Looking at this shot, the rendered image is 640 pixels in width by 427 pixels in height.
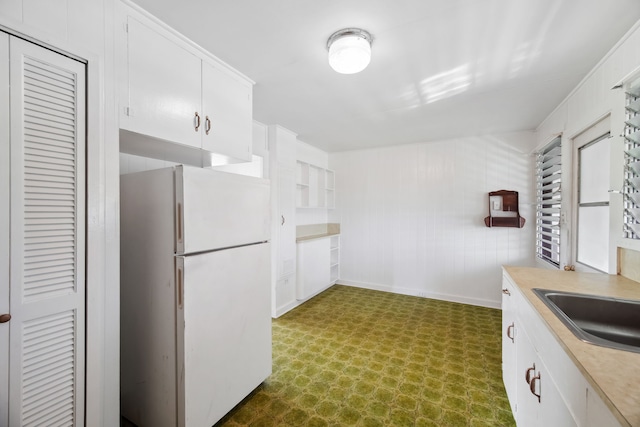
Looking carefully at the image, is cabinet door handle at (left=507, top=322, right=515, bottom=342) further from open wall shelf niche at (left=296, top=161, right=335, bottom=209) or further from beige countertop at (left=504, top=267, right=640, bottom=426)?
open wall shelf niche at (left=296, top=161, right=335, bottom=209)

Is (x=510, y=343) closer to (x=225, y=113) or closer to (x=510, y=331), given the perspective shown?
(x=510, y=331)

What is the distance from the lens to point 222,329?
1.63 meters

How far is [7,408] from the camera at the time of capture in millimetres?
1038

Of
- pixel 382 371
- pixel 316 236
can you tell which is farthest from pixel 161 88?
pixel 316 236

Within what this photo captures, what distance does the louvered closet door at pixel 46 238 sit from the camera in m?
1.06

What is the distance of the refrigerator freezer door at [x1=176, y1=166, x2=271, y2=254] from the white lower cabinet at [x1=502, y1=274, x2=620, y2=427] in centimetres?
160

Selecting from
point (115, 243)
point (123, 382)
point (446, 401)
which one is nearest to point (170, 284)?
point (115, 243)

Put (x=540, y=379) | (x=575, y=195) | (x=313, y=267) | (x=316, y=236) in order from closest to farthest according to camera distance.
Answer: (x=540, y=379) < (x=575, y=195) < (x=313, y=267) < (x=316, y=236)

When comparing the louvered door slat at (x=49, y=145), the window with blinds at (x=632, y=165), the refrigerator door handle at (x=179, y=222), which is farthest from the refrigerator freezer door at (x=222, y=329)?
the window with blinds at (x=632, y=165)

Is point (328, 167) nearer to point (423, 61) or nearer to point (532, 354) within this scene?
point (423, 61)

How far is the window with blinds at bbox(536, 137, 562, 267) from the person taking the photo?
271 centimetres

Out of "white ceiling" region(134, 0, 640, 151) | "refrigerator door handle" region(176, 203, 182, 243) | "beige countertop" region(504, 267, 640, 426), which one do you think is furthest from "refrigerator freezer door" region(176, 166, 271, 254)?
"beige countertop" region(504, 267, 640, 426)

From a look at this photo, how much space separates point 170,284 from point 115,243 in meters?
0.33

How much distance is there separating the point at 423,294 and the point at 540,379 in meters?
3.07
